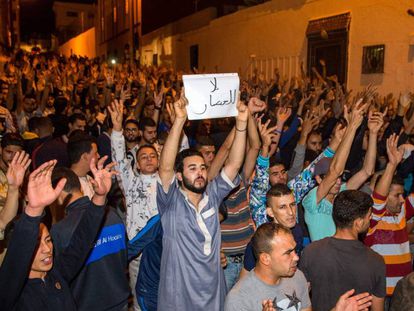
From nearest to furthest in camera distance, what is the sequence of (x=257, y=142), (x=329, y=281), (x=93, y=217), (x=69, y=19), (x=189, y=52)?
(x=93, y=217) → (x=329, y=281) → (x=257, y=142) → (x=189, y=52) → (x=69, y=19)

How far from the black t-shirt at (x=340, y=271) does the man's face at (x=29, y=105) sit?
6557 millimetres

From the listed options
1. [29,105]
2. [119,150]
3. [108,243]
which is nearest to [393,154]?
[119,150]

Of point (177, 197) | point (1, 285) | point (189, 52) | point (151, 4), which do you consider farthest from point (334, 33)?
point (151, 4)

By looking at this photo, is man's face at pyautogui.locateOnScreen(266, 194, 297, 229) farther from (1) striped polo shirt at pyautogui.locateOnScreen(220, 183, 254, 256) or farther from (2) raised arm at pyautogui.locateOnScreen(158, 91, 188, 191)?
(2) raised arm at pyautogui.locateOnScreen(158, 91, 188, 191)

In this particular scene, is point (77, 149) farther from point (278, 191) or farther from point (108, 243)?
point (278, 191)

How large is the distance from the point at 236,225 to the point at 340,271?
1.17 meters

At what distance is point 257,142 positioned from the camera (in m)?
4.12

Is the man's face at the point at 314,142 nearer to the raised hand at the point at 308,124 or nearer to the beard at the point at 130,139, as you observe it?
the raised hand at the point at 308,124

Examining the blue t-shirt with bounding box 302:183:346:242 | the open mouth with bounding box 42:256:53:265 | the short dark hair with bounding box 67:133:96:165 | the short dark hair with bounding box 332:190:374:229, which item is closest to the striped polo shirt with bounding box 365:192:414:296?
the blue t-shirt with bounding box 302:183:346:242

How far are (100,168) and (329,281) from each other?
1607mm

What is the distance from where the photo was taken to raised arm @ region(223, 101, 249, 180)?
3453 mm

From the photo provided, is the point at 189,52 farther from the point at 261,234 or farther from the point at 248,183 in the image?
the point at 261,234

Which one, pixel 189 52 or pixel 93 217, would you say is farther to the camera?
pixel 189 52

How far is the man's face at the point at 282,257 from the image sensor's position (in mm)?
2711
